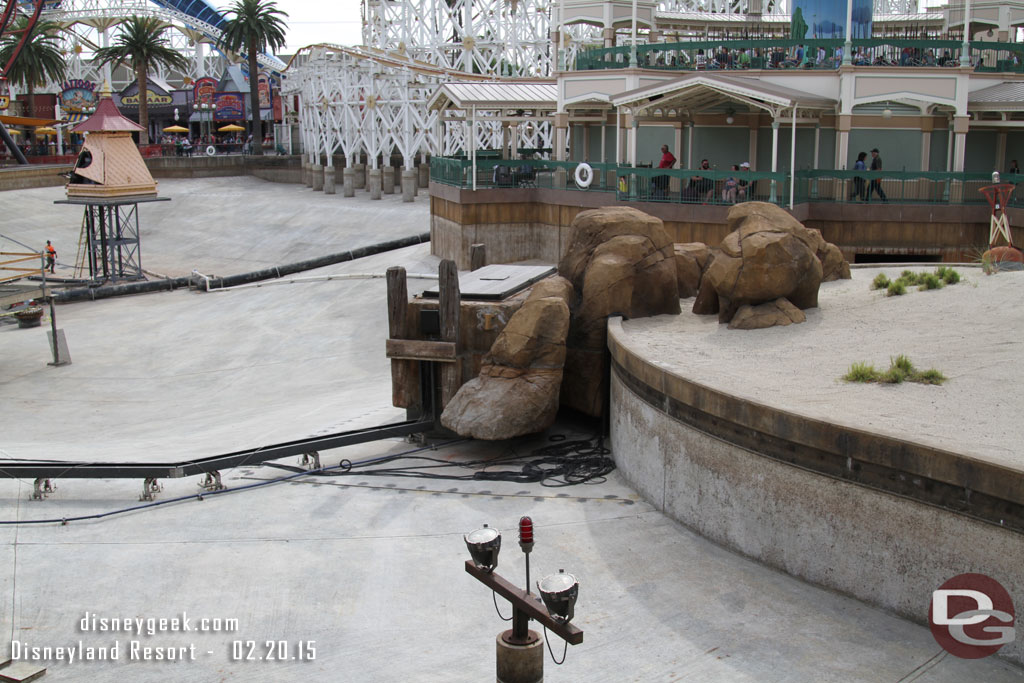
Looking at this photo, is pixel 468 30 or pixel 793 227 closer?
pixel 793 227

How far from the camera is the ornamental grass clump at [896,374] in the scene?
11.6 meters

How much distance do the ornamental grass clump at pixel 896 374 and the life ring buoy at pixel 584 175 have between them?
17308 millimetres

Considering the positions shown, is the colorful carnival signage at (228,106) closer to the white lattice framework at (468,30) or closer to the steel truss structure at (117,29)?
the steel truss structure at (117,29)

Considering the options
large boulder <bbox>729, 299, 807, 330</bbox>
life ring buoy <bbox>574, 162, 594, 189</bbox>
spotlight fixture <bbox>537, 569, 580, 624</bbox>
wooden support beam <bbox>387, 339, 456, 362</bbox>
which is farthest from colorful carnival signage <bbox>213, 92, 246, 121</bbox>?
spotlight fixture <bbox>537, 569, 580, 624</bbox>

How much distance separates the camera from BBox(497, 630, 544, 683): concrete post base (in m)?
7.23

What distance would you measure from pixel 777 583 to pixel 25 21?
7702 cm

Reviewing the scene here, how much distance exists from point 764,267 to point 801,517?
5.26m

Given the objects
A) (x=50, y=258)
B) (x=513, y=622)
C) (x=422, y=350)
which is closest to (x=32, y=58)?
(x=50, y=258)

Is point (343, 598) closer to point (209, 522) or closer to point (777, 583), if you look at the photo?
point (209, 522)

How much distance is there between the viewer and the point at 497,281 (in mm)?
18391

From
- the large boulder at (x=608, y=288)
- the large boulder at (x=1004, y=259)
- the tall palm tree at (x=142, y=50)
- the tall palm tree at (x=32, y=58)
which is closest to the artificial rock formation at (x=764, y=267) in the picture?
the large boulder at (x=608, y=288)

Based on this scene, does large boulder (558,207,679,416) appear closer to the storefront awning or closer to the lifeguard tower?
the lifeguard tower

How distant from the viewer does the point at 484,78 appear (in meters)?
51.2

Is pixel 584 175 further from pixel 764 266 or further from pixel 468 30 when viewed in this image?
pixel 468 30
